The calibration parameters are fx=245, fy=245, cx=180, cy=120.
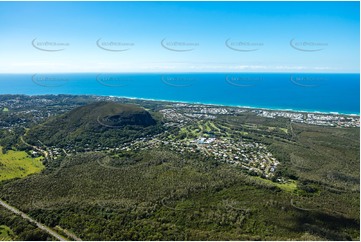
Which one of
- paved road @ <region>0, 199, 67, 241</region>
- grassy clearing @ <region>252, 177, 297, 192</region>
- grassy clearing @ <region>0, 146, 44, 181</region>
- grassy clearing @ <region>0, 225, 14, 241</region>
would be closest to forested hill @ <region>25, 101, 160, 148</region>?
grassy clearing @ <region>0, 146, 44, 181</region>

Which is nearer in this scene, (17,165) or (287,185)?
(287,185)

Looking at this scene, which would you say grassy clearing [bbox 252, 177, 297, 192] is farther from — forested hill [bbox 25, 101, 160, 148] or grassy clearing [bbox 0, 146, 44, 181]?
grassy clearing [bbox 0, 146, 44, 181]

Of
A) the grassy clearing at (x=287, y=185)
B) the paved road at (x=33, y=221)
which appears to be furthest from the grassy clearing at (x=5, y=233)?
the grassy clearing at (x=287, y=185)

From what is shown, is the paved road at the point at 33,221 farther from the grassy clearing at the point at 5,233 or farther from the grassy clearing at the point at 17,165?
the grassy clearing at the point at 17,165

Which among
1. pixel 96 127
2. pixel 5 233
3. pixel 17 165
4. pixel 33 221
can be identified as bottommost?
pixel 5 233

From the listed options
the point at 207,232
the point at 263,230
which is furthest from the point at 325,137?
the point at 207,232

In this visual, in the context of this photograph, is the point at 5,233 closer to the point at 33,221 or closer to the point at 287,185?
the point at 33,221

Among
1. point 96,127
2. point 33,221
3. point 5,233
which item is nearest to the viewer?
point 5,233

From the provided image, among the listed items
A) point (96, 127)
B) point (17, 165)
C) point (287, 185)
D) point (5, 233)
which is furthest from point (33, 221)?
point (96, 127)
